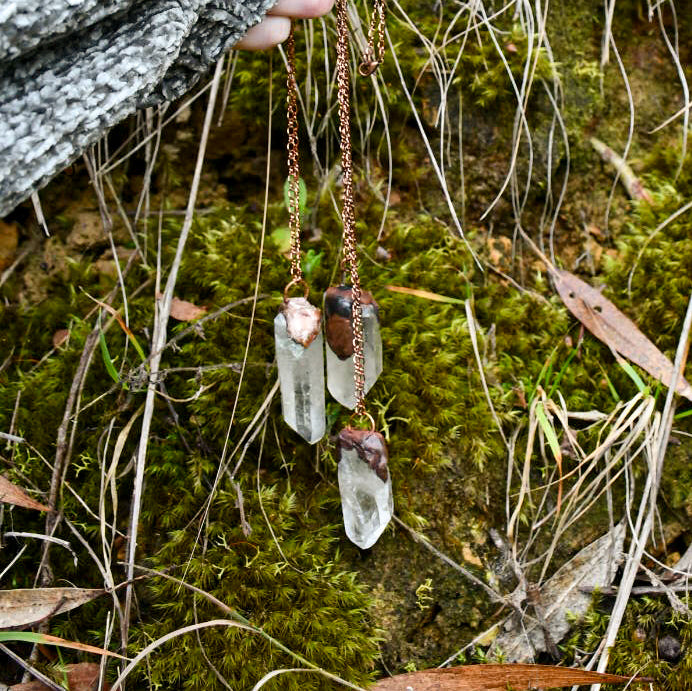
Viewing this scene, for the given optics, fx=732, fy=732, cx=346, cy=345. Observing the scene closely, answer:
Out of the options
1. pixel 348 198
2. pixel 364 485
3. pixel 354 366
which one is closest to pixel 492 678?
pixel 364 485

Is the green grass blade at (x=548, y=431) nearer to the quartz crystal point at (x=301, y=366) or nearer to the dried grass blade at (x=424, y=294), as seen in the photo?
the dried grass blade at (x=424, y=294)

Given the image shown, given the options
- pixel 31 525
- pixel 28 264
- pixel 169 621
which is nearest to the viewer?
pixel 169 621

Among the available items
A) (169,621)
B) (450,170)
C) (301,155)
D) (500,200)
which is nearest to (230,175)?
(301,155)

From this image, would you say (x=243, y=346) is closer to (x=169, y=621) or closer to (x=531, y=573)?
(x=169, y=621)

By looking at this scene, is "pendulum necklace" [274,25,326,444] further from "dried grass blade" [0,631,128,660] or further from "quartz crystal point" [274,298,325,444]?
"dried grass blade" [0,631,128,660]

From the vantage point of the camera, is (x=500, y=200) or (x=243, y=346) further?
(x=500, y=200)

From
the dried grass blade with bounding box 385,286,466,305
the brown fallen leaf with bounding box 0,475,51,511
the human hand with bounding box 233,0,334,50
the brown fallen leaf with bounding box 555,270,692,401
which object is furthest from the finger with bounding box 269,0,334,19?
the brown fallen leaf with bounding box 0,475,51,511

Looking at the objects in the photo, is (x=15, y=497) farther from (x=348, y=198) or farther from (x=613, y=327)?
(x=613, y=327)
